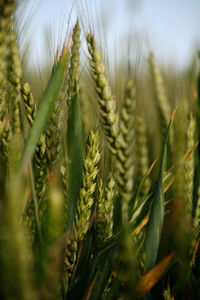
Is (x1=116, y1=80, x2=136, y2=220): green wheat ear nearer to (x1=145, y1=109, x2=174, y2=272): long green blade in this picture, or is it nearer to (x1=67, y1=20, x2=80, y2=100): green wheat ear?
(x1=145, y1=109, x2=174, y2=272): long green blade

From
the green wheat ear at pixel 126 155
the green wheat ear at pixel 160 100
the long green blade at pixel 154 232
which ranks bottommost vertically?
the long green blade at pixel 154 232

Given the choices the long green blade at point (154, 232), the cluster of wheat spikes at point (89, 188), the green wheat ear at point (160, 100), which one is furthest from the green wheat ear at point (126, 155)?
the green wheat ear at point (160, 100)

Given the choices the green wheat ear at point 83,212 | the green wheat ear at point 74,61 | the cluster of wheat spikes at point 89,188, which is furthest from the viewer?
the green wheat ear at point 74,61

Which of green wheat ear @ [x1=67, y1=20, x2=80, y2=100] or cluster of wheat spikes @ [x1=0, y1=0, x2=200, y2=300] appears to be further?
green wheat ear @ [x1=67, y1=20, x2=80, y2=100]

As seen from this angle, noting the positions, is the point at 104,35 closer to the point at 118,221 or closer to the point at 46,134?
the point at 46,134

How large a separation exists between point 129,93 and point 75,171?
9.0 inches

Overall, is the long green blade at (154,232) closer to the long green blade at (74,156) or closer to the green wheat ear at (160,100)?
the long green blade at (74,156)

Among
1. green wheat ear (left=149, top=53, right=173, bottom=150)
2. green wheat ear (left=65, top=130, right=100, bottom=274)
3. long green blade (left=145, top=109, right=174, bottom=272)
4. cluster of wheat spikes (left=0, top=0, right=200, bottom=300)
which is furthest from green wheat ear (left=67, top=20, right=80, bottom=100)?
green wheat ear (left=149, top=53, right=173, bottom=150)

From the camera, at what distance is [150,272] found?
0.56m

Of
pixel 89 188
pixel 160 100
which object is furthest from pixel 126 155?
pixel 160 100

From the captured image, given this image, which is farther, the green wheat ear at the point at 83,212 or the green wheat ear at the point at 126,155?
the green wheat ear at the point at 83,212

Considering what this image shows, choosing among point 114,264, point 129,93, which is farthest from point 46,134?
point 114,264

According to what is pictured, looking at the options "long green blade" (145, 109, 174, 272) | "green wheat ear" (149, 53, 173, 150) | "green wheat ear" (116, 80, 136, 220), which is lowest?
"long green blade" (145, 109, 174, 272)

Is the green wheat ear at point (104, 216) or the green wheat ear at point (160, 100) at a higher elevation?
the green wheat ear at point (160, 100)
